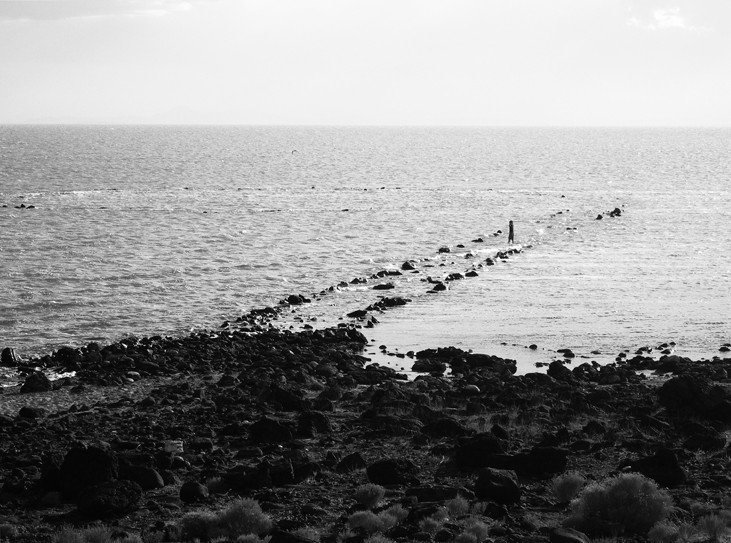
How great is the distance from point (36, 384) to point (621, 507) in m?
20.9

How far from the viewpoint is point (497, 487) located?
753 inches

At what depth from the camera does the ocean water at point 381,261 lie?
4259cm

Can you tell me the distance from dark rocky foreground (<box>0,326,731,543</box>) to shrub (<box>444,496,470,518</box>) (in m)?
0.20

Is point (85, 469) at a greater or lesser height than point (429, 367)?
greater

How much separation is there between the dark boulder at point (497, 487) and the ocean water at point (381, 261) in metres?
15.5

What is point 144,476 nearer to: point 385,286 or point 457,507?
point 457,507

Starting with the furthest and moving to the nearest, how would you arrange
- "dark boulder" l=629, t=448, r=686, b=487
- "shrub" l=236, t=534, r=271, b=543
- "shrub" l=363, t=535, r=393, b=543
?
"dark boulder" l=629, t=448, r=686, b=487 → "shrub" l=236, t=534, r=271, b=543 → "shrub" l=363, t=535, r=393, b=543

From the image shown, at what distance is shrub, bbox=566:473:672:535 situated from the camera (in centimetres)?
1732

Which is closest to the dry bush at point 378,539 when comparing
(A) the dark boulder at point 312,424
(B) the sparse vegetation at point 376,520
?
(B) the sparse vegetation at point 376,520

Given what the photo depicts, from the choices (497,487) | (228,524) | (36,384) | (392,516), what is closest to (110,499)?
(228,524)

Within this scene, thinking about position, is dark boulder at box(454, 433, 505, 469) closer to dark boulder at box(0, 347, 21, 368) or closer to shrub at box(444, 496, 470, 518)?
shrub at box(444, 496, 470, 518)

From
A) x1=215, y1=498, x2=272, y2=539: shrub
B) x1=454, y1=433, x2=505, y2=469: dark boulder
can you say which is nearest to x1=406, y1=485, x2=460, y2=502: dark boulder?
x1=454, y1=433, x2=505, y2=469: dark boulder

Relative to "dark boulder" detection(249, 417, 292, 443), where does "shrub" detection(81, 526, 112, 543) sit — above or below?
above

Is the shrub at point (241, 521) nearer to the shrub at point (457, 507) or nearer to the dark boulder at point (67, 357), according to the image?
the shrub at point (457, 507)
